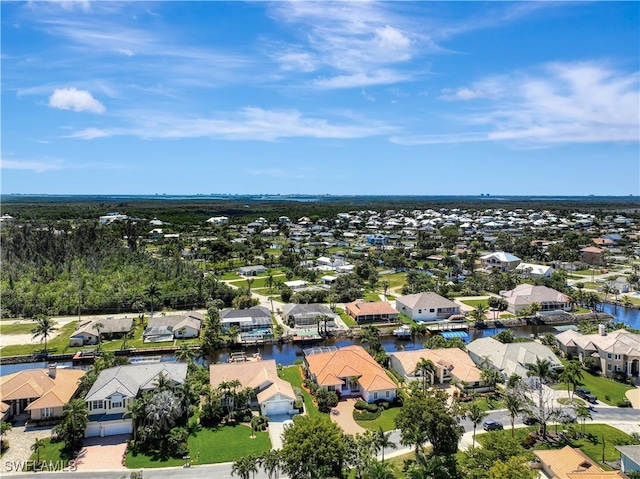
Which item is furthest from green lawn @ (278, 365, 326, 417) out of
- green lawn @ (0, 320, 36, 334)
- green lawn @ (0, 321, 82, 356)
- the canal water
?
green lawn @ (0, 320, 36, 334)

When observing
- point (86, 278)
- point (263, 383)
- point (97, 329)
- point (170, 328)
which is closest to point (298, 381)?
point (263, 383)

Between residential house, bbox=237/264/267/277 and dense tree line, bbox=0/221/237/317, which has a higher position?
dense tree line, bbox=0/221/237/317

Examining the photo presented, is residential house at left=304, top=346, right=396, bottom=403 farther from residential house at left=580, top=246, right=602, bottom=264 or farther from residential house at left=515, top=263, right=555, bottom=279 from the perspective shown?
residential house at left=580, top=246, right=602, bottom=264

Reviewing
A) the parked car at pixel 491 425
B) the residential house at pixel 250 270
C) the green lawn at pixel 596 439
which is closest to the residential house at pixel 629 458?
the green lawn at pixel 596 439

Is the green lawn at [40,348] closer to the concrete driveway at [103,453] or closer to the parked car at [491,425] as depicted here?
the concrete driveway at [103,453]

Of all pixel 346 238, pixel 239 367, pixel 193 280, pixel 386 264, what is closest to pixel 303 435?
pixel 239 367

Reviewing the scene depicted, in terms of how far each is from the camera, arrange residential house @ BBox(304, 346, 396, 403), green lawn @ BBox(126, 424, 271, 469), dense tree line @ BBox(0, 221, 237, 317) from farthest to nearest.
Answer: dense tree line @ BBox(0, 221, 237, 317)
residential house @ BBox(304, 346, 396, 403)
green lawn @ BBox(126, 424, 271, 469)

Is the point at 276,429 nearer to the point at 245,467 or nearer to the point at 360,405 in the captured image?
the point at 360,405

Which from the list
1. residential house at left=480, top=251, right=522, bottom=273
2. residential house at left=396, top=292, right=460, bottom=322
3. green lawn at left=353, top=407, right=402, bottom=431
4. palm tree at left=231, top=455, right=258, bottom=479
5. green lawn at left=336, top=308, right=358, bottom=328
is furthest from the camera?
residential house at left=480, top=251, right=522, bottom=273

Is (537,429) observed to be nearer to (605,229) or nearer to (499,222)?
(605,229)
